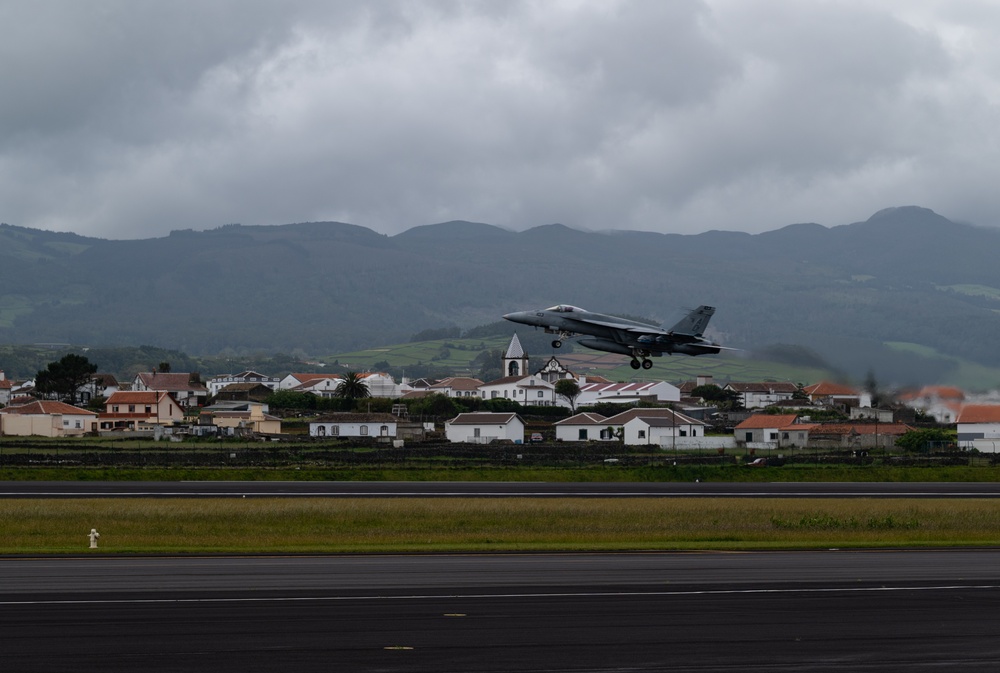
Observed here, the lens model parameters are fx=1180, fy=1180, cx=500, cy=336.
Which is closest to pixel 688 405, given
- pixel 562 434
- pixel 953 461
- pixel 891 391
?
pixel 562 434

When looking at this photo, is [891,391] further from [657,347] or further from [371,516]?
[371,516]

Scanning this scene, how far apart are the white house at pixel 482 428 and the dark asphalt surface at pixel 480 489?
4382cm

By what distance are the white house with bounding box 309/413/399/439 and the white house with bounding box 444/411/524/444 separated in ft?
20.4

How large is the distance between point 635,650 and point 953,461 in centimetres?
6970

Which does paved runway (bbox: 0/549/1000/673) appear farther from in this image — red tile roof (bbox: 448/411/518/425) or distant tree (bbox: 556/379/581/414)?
distant tree (bbox: 556/379/581/414)

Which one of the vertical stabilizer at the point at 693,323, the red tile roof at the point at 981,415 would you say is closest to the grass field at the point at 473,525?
the vertical stabilizer at the point at 693,323

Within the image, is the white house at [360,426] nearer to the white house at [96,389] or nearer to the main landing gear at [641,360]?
the main landing gear at [641,360]

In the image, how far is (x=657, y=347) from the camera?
58.9 meters

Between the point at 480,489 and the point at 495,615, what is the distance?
127 ft

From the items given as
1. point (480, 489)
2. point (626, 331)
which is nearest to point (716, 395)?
point (480, 489)

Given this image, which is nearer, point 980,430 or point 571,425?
point 980,430

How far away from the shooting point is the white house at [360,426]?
4606 inches

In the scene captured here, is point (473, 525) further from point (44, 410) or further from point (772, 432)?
point (44, 410)

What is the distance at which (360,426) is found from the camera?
11706cm
